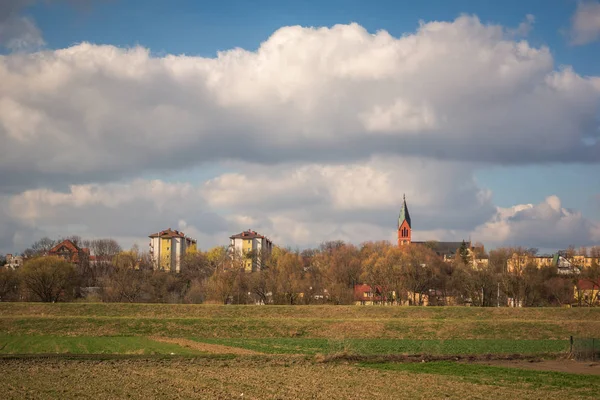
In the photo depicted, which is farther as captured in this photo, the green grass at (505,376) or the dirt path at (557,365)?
the dirt path at (557,365)

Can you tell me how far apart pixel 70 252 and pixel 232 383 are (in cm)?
15272

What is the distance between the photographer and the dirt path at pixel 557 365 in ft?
119

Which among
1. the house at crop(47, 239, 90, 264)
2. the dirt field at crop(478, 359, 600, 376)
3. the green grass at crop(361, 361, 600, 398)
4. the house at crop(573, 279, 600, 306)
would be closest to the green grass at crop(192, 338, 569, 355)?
the dirt field at crop(478, 359, 600, 376)

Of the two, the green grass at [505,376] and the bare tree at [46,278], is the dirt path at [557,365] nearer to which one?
the green grass at [505,376]

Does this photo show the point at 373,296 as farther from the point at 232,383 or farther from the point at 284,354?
the point at 232,383

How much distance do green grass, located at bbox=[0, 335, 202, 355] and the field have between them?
3.5 inches

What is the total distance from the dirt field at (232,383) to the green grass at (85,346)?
25.7 ft

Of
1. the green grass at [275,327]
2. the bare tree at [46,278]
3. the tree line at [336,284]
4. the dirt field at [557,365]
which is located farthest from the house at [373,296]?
the dirt field at [557,365]

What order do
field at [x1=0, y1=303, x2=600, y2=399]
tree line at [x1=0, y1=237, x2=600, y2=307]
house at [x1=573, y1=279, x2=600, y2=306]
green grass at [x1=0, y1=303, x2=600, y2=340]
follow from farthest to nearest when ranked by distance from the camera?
house at [x1=573, y1=279, x2=600, y2=306], tree line at [x1=0, y1=237, x2=600, y2=307], green grass at [x1=0, y1=303, x2=600, y2=340], field at [x1=0, y1=303, x2=600, y2=399]

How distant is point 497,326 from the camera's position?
222 ft

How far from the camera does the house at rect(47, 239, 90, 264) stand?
15700 cm

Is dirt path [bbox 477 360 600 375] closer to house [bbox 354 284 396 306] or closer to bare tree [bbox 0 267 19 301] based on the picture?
house [bbox 354 284 396 306]

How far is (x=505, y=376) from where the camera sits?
32.8m

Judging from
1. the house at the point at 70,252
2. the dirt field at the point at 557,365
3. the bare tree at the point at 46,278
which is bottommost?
the dirt field at the point at 557,365
